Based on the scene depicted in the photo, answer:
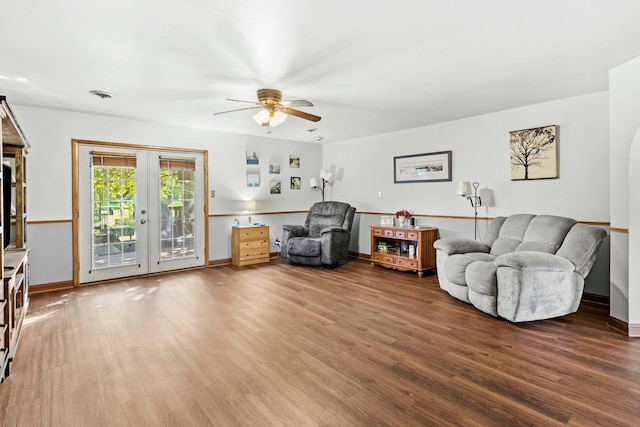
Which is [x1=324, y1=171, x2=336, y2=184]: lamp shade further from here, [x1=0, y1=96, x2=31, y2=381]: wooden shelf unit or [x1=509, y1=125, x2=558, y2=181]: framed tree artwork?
[x1=0, y1=96, x2=31, y2=381]: wooden shelf unit

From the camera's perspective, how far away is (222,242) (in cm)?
622

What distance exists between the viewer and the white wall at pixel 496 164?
4.02 m

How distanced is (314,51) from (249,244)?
13.3 ft

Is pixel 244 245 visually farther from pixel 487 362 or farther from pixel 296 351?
pixel 487 362

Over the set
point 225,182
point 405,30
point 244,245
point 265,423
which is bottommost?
point 265,423

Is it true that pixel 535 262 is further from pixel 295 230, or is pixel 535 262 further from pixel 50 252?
pixel 50 252

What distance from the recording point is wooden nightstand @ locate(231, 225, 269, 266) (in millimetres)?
6066

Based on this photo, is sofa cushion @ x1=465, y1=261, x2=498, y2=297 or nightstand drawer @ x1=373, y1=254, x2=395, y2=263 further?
nightstand drawer @ x1=373, y1=254, x2=395, y2=263

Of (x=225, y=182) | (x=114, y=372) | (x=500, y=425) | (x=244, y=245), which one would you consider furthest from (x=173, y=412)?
(x=225, y=182)

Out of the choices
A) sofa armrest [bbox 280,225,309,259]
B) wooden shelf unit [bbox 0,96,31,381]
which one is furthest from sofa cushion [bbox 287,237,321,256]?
wooden shelf unit [bbox 0,96,31,381]

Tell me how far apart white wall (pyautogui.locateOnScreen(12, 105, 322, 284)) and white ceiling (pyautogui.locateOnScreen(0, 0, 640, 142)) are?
16.9 inches

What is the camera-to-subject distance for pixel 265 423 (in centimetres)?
186

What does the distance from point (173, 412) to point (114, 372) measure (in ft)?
2.55

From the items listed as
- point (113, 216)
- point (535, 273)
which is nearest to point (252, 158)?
point (113, 216)
